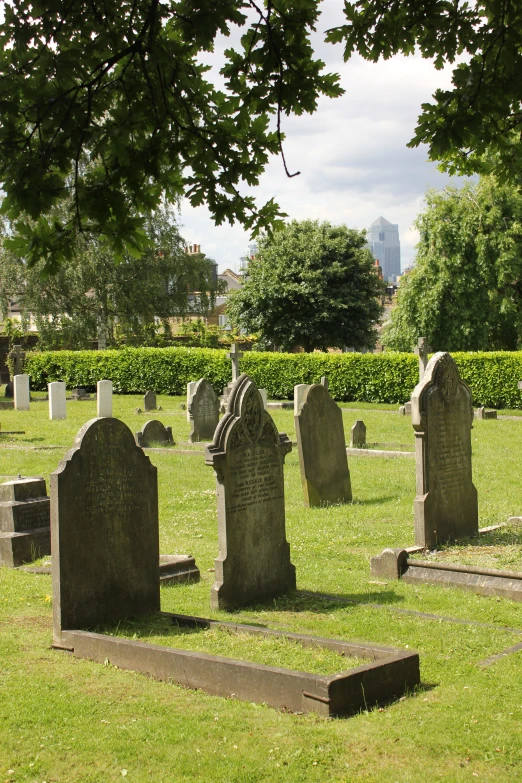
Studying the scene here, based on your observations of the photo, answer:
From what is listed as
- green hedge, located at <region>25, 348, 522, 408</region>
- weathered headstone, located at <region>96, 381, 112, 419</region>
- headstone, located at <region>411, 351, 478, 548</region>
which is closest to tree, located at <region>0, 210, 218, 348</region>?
green hedge, located at <region>25, 348, 522, 408</region>

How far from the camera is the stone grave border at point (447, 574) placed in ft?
29.6

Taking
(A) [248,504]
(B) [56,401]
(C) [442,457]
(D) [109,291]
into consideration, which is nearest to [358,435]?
(C) [442,457]

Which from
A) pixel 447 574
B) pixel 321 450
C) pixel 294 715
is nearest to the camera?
pixel 294 715

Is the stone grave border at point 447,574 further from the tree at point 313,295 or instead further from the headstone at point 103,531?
the tree at point 313,295

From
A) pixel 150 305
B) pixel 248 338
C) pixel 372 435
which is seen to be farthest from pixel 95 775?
pixel 248 338

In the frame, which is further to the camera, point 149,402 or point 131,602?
point 149,402

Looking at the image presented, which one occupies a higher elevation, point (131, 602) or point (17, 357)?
point (17, 357)

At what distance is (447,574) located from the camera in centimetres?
949

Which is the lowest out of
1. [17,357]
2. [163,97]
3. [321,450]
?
[321,450]

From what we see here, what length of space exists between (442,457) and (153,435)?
11.3 metres

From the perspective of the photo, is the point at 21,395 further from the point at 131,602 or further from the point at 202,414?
the point at 131,602

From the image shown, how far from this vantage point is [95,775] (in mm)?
5070

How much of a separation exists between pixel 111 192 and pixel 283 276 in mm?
43135

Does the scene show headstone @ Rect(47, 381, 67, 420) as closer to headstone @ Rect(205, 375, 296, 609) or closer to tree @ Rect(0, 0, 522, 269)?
headstone @ Rect(205, 375, 296, 609)
